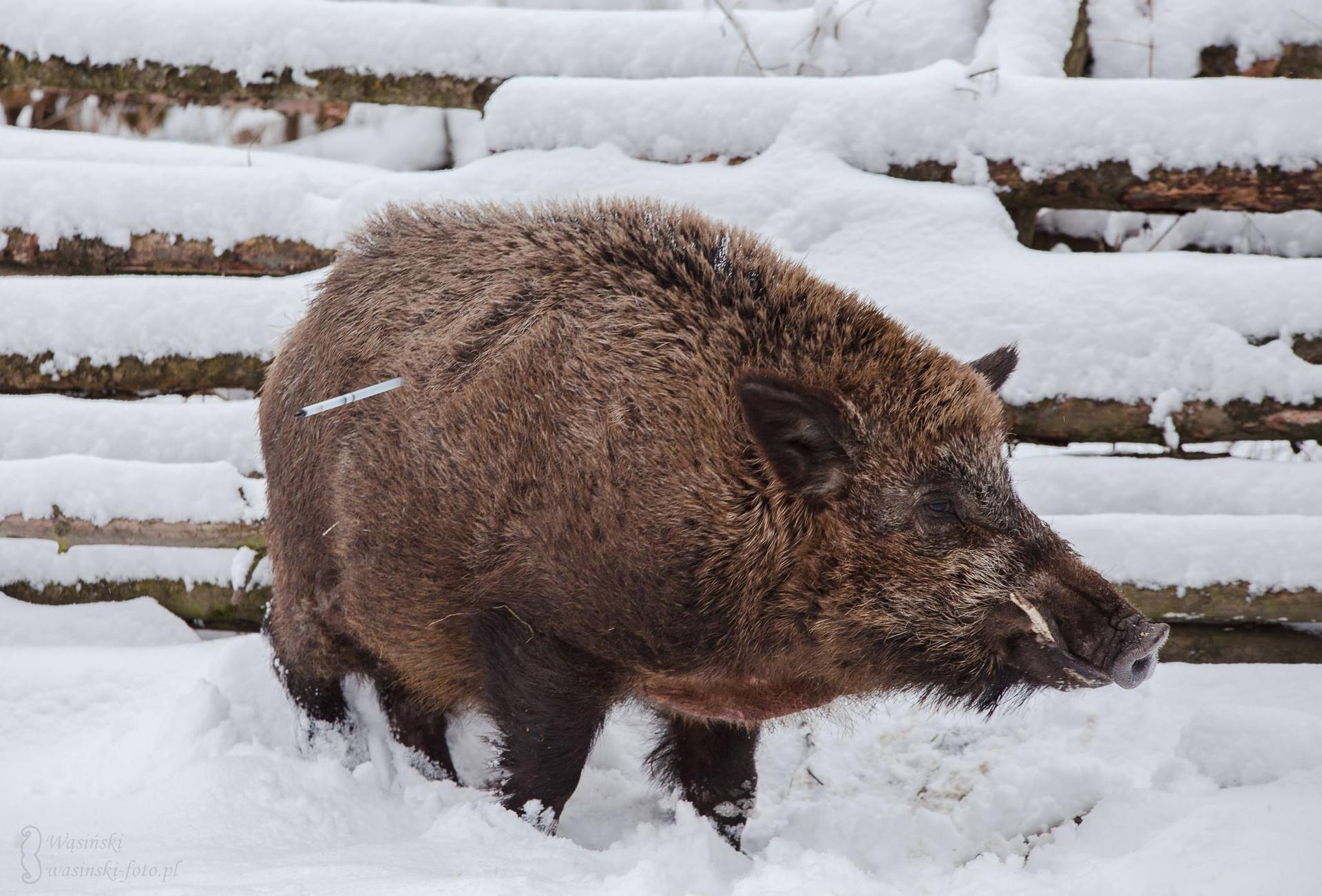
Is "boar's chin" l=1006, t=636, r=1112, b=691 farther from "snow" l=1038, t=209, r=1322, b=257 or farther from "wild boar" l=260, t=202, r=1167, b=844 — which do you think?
"snow" l=1038, t=209, r=1322, b=257

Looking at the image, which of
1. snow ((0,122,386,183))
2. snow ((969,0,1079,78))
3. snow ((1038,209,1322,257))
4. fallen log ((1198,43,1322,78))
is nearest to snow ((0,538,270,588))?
snow ((0,122,386,183))

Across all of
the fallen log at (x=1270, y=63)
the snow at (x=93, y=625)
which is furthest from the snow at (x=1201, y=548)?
the snow at (x=93, y=625)

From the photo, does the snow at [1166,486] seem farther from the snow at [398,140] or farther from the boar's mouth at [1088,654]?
the snow at [398,140]

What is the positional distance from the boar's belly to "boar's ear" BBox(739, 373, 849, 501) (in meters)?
0.48

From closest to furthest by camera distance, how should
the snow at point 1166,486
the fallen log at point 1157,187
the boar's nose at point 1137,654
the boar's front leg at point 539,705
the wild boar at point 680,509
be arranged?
1. the boar's nose at point 1137,654
2. the wild boar at point 680,509
3. the boar's front leg at point 539,705
4. the snow at point 1166,486
5. the fallen log at point 1157,187

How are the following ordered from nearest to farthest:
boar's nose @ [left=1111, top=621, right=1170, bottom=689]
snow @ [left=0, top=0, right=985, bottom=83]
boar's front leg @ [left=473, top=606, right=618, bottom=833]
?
1. boar's nose @ [left=1111, top=621, right=1170, bottom=689]
2. boar's front leg @ [left=473, top=606, right=618, bottom=833]
3. snow @ [left=0, top=0, right=985, bottom=83]

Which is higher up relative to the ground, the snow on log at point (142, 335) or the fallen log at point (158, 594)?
the snow on log at point (142, 335)

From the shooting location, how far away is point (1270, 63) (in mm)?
4977

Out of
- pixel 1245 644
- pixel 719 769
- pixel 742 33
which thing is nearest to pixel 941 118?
pixel 742 33

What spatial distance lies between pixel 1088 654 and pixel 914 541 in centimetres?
45

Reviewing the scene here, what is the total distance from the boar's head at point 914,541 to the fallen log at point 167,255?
2861mm

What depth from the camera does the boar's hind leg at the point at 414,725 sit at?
349cm

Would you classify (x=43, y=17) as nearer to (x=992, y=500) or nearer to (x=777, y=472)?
(x=777, y=472)

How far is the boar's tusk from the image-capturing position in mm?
2492
